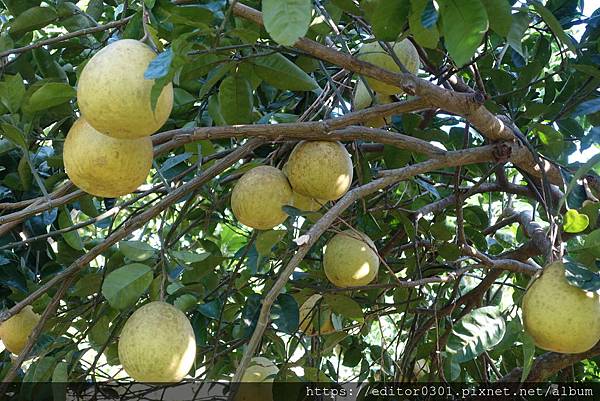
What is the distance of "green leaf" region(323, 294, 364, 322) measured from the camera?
2.24m

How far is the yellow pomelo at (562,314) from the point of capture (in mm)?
1592

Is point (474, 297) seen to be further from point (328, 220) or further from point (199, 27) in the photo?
point (199, 27)

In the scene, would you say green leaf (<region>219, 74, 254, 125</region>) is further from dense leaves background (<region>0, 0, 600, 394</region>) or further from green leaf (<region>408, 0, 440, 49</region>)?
green leaf (<region>408, 0, 440, 49</region>)

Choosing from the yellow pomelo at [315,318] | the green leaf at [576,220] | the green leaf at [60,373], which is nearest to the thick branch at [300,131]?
the green leaf at [576,220]

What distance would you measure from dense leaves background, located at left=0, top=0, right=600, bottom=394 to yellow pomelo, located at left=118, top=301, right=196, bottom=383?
0.07m

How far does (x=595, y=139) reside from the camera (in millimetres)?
1819

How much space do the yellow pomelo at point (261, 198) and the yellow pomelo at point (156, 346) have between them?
1.24ft

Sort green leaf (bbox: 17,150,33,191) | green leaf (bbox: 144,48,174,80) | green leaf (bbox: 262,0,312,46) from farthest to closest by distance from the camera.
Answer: green leaf (bbox: 17,150,33,191) < green leaf (bbox: 144,48,174,80) < green leaf (bbox: 262,0,312,46)

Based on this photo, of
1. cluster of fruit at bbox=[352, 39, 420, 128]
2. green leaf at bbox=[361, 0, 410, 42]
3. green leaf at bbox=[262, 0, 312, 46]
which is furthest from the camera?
cluster of fruit at bbox=[352, 39, 420, 128]

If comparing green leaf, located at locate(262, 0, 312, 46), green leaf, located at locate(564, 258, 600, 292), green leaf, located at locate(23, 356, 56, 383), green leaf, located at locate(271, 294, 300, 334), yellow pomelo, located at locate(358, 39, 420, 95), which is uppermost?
green leaf, located at locate(262, 0, 312, 46)

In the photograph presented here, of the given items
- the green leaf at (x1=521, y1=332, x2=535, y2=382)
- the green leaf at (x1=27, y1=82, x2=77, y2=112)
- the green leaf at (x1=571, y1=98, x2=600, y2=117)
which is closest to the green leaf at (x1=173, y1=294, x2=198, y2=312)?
the green leaf at (x1=27, y1=82, x2=77, y2=112)

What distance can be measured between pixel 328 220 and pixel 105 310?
3.22 feet

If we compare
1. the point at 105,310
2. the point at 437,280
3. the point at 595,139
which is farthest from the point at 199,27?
the point at 105,310

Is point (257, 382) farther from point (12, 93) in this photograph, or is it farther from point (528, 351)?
point (12, 93)
